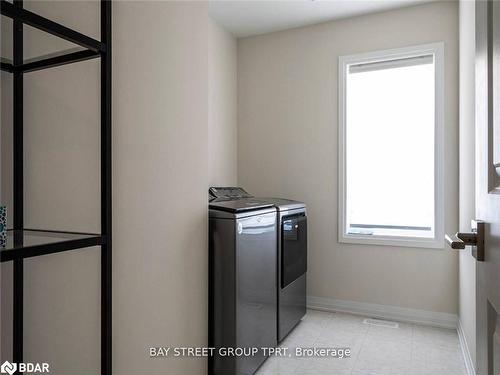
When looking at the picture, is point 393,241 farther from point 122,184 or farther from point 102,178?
point 102,178

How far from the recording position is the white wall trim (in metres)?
2.82

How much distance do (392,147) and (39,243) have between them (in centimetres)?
277

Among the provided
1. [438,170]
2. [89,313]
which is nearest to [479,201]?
[89,313]

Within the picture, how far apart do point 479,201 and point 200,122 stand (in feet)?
3.95

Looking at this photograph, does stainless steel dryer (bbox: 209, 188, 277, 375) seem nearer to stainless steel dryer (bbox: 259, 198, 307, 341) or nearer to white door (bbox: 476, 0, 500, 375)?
stainless steel dryer (bbox: 259, 198, 307, 341)

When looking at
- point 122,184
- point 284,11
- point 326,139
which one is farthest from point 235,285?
point 284,11

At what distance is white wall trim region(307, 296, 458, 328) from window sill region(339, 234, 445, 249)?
52 centimetres

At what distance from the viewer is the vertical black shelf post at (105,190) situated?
1.38m

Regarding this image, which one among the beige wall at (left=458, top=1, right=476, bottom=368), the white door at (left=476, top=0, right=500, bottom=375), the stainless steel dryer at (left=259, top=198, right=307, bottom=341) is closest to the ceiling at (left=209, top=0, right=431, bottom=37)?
the beige wall at (left=458, top=1, right=476, bottom=368)

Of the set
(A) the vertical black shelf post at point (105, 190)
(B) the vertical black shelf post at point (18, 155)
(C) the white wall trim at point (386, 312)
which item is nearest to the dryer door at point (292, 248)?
(C) the white wall trim at point (386, 312)

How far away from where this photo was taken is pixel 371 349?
7.90ft

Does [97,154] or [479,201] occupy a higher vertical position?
[97,154]

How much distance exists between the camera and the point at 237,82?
3.59 m

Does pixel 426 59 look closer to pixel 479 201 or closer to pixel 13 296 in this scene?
pixel 479 201
